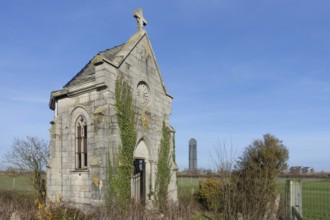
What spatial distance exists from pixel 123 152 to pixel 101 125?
1.42m

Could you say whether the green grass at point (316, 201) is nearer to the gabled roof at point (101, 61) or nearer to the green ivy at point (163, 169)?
the green ivy at point (163, 169)

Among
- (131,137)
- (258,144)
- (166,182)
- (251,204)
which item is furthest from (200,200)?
(251,204)

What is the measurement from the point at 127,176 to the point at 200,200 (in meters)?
7.52

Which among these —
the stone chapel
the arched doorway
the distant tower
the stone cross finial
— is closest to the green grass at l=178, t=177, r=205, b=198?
the stone chapel

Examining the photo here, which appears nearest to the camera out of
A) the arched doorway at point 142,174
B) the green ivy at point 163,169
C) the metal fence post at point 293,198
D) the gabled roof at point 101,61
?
the metal fence post at point 293,198

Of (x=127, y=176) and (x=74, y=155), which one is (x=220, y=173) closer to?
(x=127, y=176)

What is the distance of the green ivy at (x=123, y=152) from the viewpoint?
12852mm

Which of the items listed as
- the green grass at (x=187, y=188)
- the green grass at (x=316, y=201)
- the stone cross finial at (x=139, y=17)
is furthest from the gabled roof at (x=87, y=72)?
the green grass at (x=316, y=201)

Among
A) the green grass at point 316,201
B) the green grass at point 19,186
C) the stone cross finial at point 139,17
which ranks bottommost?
the green grass at point 19,186

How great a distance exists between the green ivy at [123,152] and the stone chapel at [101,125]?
10.6 inches

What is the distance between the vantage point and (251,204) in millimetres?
9391

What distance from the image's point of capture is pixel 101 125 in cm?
A: 1319

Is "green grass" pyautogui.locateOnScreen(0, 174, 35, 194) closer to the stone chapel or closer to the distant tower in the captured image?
the stone chapel

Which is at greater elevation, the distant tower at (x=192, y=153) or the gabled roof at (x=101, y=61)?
the gabled roof at (x=101, y=61)
